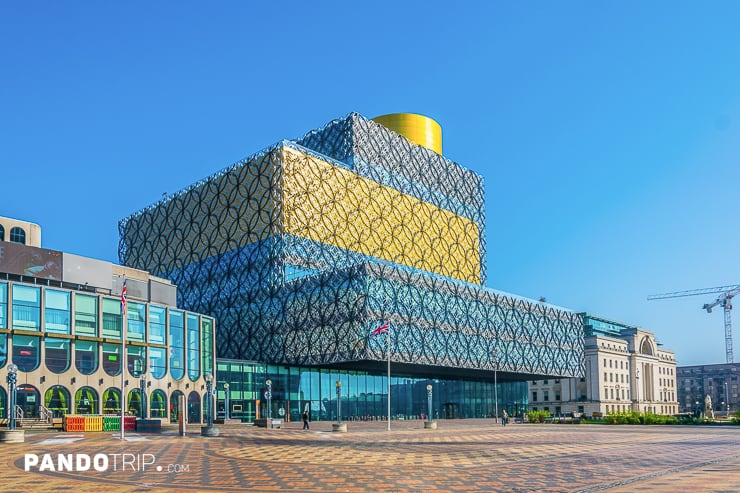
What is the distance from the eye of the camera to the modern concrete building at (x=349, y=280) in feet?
318

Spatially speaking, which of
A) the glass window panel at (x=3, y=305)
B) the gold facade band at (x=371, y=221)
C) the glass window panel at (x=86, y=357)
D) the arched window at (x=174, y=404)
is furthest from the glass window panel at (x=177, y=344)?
the gold facade band at (x=371, y=221)

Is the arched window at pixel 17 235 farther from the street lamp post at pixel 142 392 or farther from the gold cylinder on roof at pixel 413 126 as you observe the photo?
the gold cylinder on roof at pixel 413 126

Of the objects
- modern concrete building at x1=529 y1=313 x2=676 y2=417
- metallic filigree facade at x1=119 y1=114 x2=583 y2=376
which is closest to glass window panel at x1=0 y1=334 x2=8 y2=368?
metallic filigree facade at x1=119 y1=114 x2=583 y2=376

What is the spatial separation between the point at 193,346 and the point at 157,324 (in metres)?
6.56

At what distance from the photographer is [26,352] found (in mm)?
62125

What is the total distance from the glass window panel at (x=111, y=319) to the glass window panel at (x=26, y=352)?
6700 mm

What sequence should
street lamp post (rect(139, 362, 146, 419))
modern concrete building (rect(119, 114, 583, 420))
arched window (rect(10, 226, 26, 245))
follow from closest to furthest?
street lamp post (rect(139, 362, 146, 419)), arched window (rect(10, 226, 26, 245)), modern concrete building (rect(119, 114, 583, 420))

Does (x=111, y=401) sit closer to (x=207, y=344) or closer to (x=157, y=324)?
(x=157, y=324)

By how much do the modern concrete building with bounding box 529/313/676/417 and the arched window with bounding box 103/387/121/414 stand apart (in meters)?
99.7

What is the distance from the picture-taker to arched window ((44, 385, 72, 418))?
62.7m

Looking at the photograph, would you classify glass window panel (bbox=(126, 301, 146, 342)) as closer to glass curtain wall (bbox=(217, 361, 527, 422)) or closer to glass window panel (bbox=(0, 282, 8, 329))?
glass window panel (bbox=(0, 282, 8, 329))

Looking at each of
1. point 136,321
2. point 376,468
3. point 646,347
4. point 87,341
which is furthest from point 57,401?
point 646,347

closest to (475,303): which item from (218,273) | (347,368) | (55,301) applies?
(347,368)

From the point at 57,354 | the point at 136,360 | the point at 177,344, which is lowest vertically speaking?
the point at 136,360
